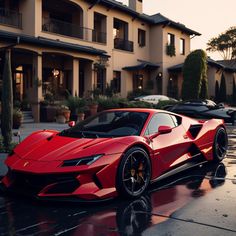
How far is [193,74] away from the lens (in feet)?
86.5

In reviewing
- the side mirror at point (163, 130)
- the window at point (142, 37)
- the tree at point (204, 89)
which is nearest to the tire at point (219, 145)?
the side mirror at point (163, 130)

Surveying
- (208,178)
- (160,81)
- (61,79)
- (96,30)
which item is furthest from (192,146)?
(160,81)

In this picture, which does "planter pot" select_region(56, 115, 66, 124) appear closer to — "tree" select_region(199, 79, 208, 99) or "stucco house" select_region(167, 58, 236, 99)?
"tree" select_region(199, 79, 208, 99)

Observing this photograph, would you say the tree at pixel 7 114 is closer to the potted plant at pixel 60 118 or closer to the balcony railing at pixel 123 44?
the potted plant at pixel 60 118

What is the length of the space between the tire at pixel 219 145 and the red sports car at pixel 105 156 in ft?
2.65

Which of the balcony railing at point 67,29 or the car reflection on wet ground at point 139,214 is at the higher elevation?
the balcony railing at point 67,29

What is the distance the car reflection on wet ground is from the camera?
364cm

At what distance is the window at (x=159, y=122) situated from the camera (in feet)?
17.9

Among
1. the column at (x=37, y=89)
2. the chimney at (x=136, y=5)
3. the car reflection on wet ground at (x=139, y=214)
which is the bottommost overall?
the car reflection on wet ground at (x=139, y=214)

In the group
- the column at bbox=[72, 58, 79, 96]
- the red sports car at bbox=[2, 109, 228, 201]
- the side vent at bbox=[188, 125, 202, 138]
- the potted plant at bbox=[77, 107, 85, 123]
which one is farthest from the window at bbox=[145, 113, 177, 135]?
the column at bbox=[72, 58, 79, 96]

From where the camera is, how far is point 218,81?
3716 centimetres

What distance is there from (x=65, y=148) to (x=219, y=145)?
393cm

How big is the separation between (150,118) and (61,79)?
59.1ft

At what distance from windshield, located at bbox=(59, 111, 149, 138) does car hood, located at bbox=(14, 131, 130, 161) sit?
28 centimetres
